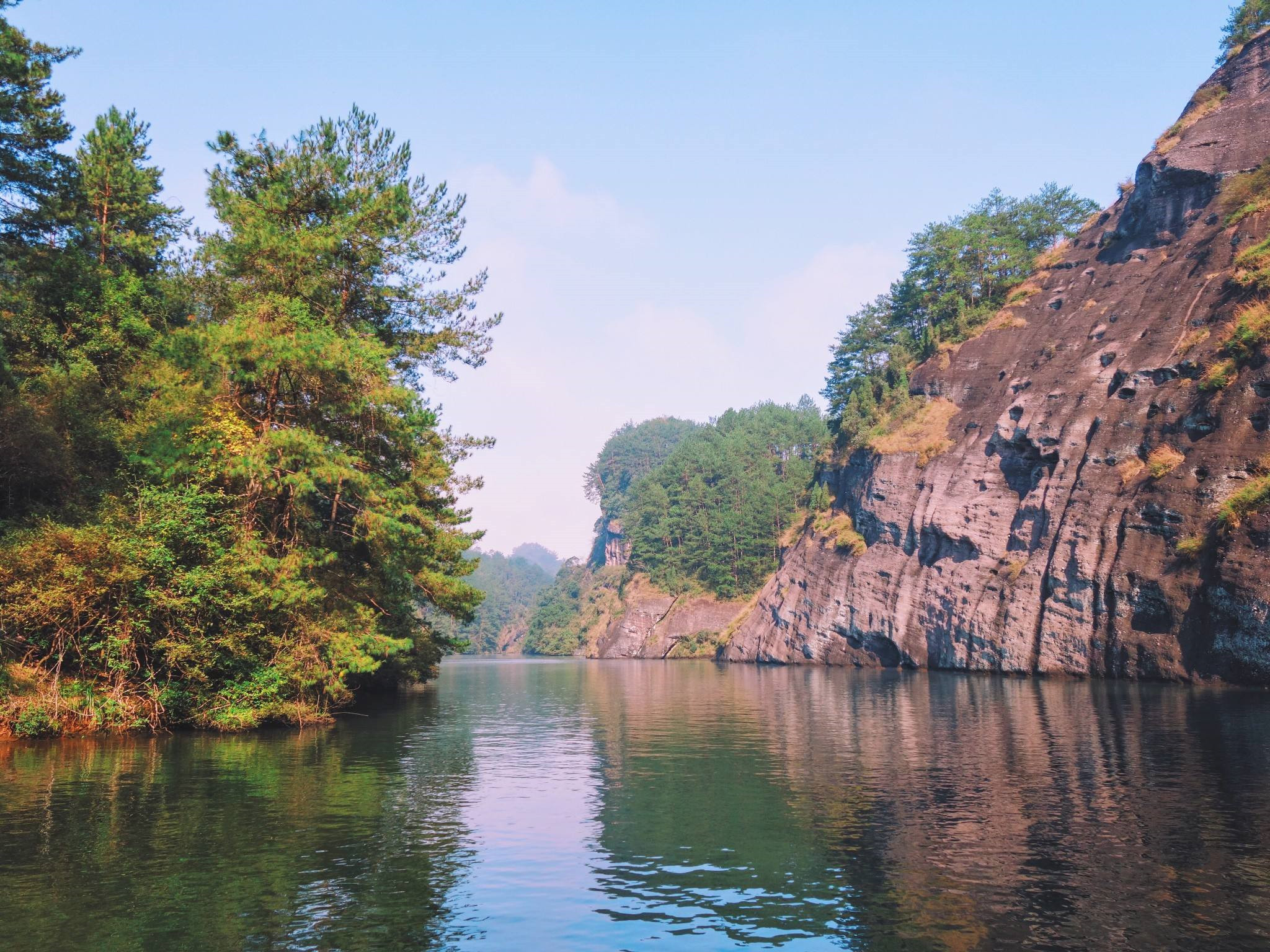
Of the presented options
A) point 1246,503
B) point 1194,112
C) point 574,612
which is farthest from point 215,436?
point 574,612

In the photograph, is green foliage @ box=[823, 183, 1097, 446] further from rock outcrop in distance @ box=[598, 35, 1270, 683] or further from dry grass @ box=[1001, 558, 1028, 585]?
dry grass @ box=[1001, 558, 1028, 585]

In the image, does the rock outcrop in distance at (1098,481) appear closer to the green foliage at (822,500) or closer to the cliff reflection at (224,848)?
the green foliage at (822,500)

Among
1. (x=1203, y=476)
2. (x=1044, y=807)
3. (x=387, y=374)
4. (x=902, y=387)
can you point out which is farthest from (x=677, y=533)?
(x=1044, y=807)

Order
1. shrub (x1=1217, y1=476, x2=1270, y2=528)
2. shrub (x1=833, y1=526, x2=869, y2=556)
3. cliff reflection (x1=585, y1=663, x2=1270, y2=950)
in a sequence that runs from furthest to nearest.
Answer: shrub (x1=833, y1=526, x2=869, y2=556), shrub (x1=1217, y1=476, x2=1270, y2=528), cliff reflection (x1=585, y1=663, x2=1270, y2=950)

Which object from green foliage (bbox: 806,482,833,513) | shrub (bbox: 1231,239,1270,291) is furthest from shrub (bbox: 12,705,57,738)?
green foliage (bbox: 806,482,833,513)

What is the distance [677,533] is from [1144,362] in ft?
Answer: 265

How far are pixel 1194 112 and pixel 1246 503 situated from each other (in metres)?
46.9

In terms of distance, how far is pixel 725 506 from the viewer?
12825 centimetres

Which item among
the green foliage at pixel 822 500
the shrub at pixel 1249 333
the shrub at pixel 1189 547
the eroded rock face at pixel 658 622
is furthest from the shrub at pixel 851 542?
the shrub at pixel 1249 333

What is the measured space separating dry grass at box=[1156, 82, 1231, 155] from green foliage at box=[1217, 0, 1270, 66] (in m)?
3.78

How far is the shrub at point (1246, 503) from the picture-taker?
42.9 meters

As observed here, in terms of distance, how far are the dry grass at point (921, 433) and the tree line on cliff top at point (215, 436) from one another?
51084 millimetres

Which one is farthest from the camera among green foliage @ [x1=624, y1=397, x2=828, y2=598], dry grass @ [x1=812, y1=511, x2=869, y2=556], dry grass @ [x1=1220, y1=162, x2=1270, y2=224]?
green foliage @ [x1=624, y1=397, x2=828, y2=598]

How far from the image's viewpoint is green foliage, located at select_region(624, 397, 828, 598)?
11962cm
